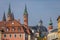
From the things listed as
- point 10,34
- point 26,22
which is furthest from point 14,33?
point 26,22

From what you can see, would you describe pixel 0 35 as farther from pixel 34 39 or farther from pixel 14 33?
pixel 34 39

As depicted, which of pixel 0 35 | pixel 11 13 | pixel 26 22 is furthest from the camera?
pixel 11 13

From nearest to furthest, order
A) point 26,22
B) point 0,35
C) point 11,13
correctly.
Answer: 1. point 0,35
2. point 26,22
3. point 11,13

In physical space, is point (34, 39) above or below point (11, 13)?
below

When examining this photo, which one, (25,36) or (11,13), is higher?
(11,13)

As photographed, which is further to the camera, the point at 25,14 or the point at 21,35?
the point at 25,14

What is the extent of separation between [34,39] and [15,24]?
39.1 metres

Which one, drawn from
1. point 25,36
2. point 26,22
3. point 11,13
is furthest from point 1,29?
point 11,13

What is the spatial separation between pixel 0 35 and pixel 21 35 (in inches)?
370

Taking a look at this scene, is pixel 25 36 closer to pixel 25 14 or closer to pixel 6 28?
pixel 6 28

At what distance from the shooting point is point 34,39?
557ft

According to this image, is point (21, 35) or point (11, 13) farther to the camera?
point (11, 13)

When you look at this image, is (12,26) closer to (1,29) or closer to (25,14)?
(1,29)

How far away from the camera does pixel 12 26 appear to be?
133000mm
